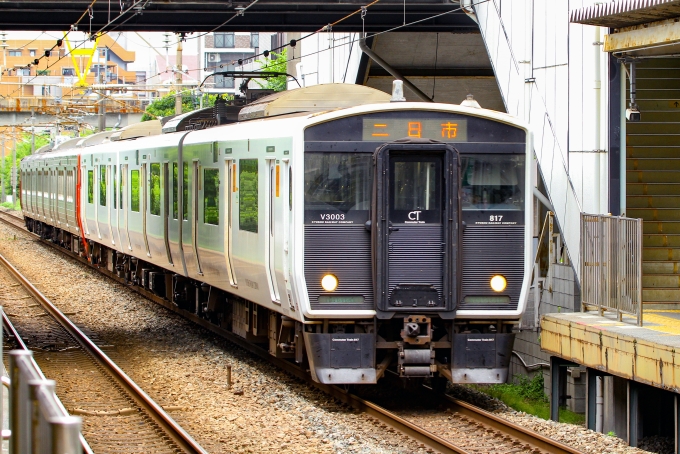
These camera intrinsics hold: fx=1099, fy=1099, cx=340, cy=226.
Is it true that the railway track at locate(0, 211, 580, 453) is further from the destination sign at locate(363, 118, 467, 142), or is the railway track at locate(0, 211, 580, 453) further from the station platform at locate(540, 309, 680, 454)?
the destination sign at locate(363, 118, 467, 142)

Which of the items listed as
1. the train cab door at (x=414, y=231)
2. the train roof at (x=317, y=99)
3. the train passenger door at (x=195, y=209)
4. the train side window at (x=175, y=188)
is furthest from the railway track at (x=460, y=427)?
the train side window at (x=175, y=188)

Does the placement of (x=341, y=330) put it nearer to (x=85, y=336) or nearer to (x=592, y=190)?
(x=592, y=190)

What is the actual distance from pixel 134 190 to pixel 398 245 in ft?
30.3

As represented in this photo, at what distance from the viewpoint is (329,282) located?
9234mm

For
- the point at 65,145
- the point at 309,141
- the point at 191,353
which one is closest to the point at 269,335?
the point at 191,353

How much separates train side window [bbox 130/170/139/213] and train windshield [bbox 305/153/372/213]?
8.53m

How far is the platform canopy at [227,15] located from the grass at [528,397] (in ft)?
17.7

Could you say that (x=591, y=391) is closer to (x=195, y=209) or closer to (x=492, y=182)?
(x=492, y=182)

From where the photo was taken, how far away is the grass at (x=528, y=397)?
11.2 meters

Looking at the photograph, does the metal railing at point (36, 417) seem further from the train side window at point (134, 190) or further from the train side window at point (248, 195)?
the train side window at point (134, 190)

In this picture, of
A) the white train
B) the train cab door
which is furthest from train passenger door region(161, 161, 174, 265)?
the train cab door

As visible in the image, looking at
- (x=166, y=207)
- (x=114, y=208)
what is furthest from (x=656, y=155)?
(x=114, y=208)

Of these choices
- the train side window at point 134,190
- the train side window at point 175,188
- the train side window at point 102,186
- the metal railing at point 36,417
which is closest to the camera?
the metal railing at point 36,417

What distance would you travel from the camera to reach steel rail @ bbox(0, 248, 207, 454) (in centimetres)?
811
